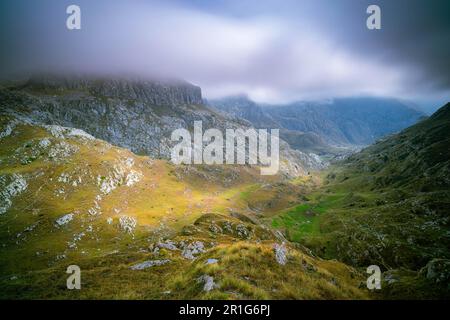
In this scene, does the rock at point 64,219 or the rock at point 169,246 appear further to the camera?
the rock at point 64,219

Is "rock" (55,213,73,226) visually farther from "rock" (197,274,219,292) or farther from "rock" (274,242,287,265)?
"rock" (274,242,287,265)

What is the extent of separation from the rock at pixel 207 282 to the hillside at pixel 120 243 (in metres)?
0.13

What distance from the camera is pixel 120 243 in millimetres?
120562

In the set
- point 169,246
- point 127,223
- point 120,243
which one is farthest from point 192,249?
point 127,223

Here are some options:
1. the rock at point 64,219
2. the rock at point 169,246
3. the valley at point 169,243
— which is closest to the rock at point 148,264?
the valley at point 169,243

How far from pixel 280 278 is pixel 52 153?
197 meters

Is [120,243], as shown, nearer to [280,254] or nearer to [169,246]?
[169,246]

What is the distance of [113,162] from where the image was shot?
196875 millimetres

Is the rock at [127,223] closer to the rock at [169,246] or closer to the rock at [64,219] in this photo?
the rock at [64,219]

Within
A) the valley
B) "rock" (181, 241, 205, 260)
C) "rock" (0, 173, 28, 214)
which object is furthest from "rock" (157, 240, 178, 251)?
"rock" (0, 173, 28, 214)

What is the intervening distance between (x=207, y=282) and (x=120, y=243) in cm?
11114

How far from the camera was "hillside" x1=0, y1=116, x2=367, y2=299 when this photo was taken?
2402cm

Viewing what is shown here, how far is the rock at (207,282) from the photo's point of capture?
70.3 ft
